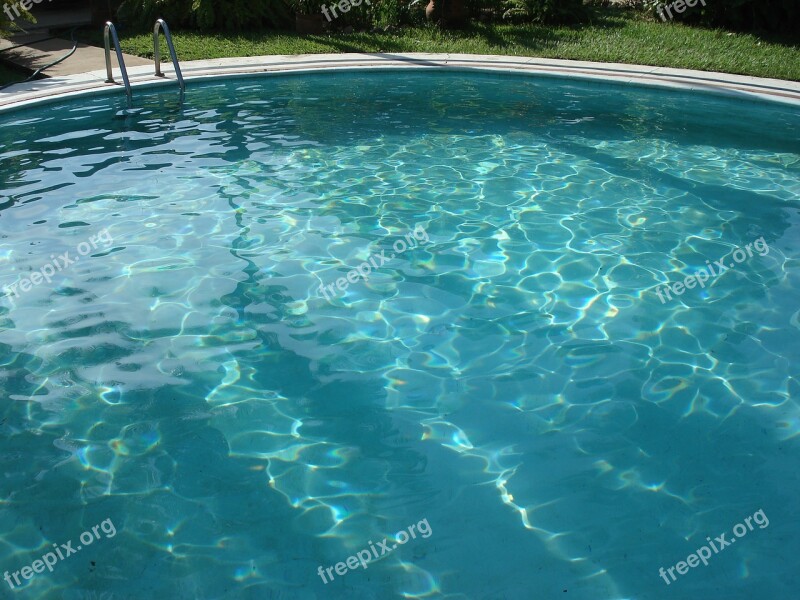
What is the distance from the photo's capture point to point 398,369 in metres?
5.16

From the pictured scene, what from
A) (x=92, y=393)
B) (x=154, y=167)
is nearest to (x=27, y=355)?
(x=92, y=393)

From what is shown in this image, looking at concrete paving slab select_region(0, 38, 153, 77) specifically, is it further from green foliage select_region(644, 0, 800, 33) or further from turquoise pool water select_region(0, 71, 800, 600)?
green foliage select_region(644, 0, 800, 33)

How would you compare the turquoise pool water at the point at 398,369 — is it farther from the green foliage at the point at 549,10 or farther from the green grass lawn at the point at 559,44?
the green foliage at the point at 549,10

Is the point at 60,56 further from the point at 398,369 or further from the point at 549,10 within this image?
the point at 398,369

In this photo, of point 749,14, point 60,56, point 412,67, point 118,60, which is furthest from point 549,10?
point 60,56

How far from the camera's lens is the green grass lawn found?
1336 cm

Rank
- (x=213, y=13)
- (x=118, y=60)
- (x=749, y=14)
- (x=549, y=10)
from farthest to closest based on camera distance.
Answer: (x=549, y=10) < (x=749, y=14) < (x=213, y=13) < (x=118, y=60)

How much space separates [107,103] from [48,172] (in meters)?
2.97

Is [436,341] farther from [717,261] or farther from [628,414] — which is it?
[717,261]

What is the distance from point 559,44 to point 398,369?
440 inches

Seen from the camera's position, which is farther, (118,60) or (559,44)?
(559,44)

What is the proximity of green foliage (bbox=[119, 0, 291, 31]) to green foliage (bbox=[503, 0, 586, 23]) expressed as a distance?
4.93 metres

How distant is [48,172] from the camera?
8.45 metres

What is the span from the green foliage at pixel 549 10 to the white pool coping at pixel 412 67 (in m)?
2.96
